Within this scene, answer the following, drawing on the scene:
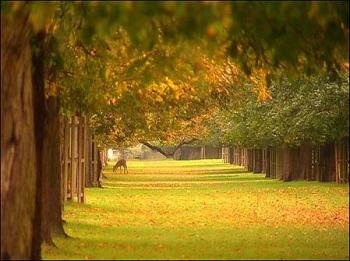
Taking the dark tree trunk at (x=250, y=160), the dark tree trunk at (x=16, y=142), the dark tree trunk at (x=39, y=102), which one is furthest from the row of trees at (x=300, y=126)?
the dark tree trunk at (x=16, y=142)

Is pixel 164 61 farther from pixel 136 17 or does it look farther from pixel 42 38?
pixel 136 17

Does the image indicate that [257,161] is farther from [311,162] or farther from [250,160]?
[311,162]

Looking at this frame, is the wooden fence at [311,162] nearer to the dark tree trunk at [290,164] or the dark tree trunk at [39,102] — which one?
the dark tree trunk at [290,164]

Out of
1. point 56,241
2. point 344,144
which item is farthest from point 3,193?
point 344,144

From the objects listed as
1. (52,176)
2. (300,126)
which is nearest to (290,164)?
(300,126)

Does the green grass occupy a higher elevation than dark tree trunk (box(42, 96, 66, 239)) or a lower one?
lower

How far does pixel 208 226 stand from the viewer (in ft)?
76.5

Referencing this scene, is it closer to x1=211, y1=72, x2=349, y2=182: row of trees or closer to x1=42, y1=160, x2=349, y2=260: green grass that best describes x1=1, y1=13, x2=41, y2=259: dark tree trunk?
x1=42, y1=160, x2=349, y2=260: green grass

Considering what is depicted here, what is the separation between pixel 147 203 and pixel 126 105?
11718mm

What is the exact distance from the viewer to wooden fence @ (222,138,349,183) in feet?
153

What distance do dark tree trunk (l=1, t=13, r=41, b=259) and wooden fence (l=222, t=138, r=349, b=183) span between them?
109 ft

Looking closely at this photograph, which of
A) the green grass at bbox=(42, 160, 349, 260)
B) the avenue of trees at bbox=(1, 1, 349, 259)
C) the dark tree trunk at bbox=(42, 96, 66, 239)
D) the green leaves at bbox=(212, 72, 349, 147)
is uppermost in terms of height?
the green leaves at bbox=(212, 72, 349, 147)

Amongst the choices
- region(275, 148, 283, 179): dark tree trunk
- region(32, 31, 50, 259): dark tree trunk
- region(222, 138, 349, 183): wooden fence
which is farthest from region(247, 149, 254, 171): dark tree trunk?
region(32, 31, 50, 259): dark tree trunk

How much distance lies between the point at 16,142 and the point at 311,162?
4103cm
